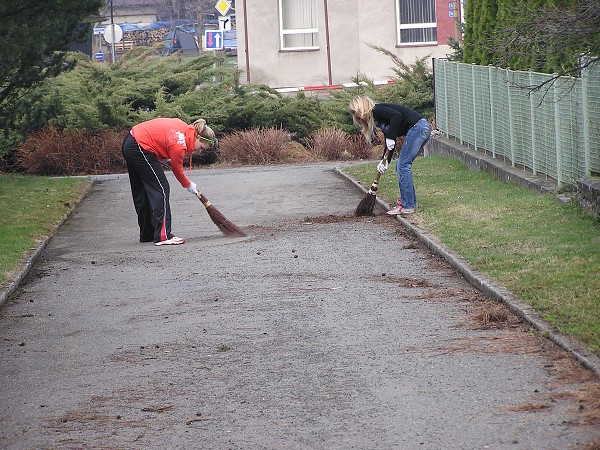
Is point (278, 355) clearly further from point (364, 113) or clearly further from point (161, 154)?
point (364, 113)

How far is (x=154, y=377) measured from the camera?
24.2 ft

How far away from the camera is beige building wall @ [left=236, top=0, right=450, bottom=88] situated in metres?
37.7

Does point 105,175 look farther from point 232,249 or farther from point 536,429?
point 536,429

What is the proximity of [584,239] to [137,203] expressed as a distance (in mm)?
5414

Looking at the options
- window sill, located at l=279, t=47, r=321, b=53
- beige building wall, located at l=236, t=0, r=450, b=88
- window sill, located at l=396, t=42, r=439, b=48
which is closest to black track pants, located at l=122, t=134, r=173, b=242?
beige building wall, located at l=236, t=0, r=450, b=88

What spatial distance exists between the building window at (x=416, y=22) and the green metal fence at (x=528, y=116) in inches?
617

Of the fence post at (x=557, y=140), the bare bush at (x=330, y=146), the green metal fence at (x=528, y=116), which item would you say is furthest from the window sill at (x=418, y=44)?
the fence post at (x=557, y=140)

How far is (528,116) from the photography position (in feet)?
52.2

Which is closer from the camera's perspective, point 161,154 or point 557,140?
point 161,154

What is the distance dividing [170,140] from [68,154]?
11470mm

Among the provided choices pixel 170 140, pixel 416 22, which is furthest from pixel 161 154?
pixel 416 22

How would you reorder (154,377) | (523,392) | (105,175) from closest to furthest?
(523,392)
(154,377)
(105,175)

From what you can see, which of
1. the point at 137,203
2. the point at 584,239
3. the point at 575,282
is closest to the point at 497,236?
the point at 584,239

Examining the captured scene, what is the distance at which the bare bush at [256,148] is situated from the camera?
80.4ft
